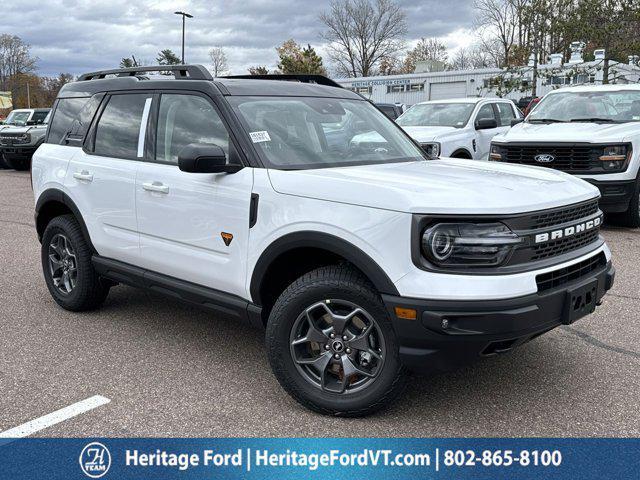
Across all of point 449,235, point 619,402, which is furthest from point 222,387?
point 619,402

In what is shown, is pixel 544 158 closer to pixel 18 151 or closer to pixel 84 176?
pixel 84 176

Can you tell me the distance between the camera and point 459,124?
A: 435 inches

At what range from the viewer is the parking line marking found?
3.19 meters

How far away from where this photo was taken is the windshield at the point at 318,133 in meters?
3.74

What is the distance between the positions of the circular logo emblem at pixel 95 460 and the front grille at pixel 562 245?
2.24 meters

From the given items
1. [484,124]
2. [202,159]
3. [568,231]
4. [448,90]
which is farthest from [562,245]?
[448,90]

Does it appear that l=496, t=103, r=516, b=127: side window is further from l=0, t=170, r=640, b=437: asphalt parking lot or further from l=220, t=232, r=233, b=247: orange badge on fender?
l=220, t=232, r=233, b=247: orange badge on fender

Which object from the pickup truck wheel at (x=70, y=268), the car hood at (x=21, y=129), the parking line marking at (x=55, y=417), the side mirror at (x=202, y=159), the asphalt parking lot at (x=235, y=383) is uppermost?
the car hood at (x=21, y=129)

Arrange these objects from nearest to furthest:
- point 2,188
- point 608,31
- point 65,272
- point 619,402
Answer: point 619,402
point 65,272
point 2,188
point 608,31

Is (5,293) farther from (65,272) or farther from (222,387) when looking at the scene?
(222,387)

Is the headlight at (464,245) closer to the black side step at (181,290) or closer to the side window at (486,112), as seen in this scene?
the black side step at (181,290)

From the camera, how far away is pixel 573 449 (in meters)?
3.06

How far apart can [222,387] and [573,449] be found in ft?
6.28

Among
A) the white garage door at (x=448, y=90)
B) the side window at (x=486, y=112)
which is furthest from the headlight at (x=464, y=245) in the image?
the white garage door at (x=448, y=90)
